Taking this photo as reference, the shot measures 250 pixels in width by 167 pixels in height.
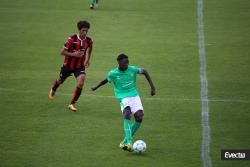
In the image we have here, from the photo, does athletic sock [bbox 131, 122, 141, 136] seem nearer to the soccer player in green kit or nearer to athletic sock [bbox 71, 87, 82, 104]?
the soccer player in green kit

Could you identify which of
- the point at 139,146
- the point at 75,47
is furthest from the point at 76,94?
the point at 139,146

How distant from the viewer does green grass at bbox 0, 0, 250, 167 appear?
41.1ft

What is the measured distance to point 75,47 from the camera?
596 inches

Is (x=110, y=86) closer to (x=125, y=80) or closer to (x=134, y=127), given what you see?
(x=125, y=80)

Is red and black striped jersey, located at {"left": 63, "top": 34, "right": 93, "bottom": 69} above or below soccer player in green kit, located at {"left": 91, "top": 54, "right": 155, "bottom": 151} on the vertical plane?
above

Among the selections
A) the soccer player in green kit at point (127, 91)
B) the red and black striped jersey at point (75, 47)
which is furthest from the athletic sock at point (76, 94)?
the soccer player in green kit at point (127, 91)

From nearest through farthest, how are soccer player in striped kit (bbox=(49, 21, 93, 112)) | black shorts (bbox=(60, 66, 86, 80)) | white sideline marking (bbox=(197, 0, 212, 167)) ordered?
white sideline marking (bbox=(197, 0, 212, 167))
soccer player in striped kit (bbox=(49, 21, 93, 112))
black shorts (bbox=(60, 66, 86, 80))

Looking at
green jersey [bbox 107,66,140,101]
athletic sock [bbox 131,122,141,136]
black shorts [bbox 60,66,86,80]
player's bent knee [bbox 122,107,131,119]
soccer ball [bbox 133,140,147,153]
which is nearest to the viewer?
soccer ball [bbox 133,140,147,153]

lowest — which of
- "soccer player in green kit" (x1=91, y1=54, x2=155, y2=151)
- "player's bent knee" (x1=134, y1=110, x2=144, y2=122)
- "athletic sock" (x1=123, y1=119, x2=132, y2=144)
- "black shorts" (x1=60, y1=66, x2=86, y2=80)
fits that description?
"athletic sock" (x1=123, y1=119, x2=132, y2=144)

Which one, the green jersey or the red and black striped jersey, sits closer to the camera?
the green jersey

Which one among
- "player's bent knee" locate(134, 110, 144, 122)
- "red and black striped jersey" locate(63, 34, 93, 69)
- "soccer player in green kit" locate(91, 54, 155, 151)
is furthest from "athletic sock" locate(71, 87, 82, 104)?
"player's bent knee" locate(134, 110, 144, 122)

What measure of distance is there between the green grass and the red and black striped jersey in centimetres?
123

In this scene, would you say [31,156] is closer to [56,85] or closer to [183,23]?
[56,85]

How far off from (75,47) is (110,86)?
2829 millimetres
